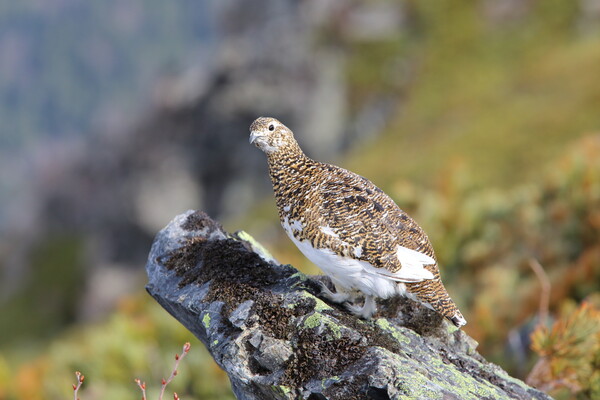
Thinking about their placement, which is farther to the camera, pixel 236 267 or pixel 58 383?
pixel 58 383

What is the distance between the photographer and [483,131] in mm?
23438

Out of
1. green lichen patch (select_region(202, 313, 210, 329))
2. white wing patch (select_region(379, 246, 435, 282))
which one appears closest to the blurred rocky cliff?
white wing patch (select_region(379, 246, 435, 282))

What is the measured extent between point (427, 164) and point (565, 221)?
15.1 metres

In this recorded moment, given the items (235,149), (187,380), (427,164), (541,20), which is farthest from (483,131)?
(187,380)

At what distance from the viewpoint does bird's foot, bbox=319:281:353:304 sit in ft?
12.2

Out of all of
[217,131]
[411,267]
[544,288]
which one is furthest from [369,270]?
[217,131]

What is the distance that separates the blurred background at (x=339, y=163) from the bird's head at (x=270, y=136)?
293 cm

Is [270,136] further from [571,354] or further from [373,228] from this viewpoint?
[571,354]

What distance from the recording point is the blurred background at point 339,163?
21.6ft

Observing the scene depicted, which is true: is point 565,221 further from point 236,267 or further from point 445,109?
point 445,109

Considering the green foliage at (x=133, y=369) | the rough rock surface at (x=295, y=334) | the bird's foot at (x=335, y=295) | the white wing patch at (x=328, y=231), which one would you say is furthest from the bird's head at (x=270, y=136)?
the green foliage at (x=133, y=369)

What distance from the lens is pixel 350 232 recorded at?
3.47m

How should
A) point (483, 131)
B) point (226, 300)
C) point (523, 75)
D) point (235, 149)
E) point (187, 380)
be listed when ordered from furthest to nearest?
1. point (235, 149)
2. point (523, 75)
3. point (483, 131)
4. point (187, 380)
5. point (226, 300)

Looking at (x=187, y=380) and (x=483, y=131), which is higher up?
(x=483, y=131)
